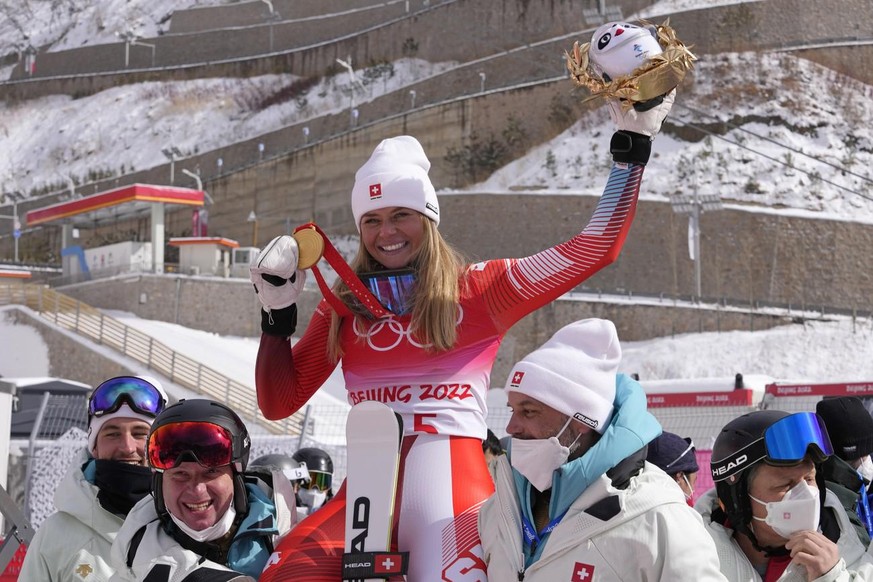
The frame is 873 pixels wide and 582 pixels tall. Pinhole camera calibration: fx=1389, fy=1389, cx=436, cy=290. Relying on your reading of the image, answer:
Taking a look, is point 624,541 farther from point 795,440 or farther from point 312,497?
point 312,497

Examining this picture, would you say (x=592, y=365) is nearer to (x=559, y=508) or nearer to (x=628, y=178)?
(x=559, y=508)

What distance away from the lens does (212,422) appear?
3.51 m

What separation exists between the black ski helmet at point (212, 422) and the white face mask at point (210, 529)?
0.05 meters

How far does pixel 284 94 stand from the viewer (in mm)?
62875

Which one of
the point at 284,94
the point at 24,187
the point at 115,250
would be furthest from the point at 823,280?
the point at 24,187

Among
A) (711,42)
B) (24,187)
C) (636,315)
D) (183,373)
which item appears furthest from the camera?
(24,187)

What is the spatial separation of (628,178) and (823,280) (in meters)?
41.6

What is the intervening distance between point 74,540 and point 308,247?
1.22 meters

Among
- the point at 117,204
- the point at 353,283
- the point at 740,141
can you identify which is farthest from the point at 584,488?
the point at 740,141

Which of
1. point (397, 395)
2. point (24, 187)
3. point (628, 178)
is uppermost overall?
point (628, 178)

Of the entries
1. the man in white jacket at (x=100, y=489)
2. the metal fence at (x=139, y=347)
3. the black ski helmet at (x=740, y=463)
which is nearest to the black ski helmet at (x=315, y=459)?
the man in white jacket at (x=100, y=489)

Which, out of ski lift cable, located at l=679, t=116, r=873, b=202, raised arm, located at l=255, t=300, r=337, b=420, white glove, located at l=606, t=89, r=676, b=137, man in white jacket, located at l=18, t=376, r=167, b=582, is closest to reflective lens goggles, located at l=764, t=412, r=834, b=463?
white glove, located at l=606, t=89, r=676, b=137

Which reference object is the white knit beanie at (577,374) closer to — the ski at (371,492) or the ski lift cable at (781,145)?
the ski at (371,492)

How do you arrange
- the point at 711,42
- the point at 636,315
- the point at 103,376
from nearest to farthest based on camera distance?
the point at 103,376 → the point at 636,315 → the point at 711,42
